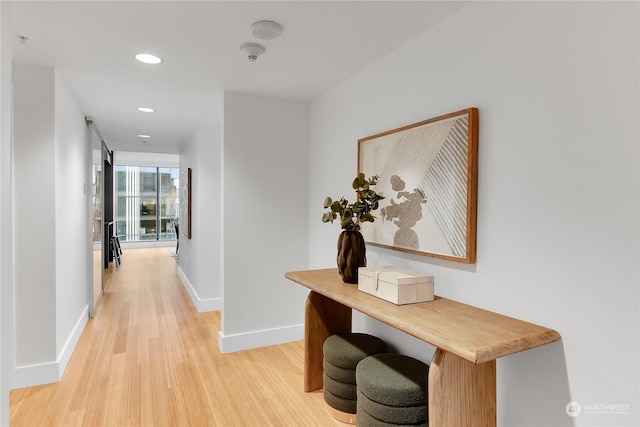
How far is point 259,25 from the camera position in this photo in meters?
1.96

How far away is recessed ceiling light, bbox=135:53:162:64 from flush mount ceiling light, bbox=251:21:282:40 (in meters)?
0.82

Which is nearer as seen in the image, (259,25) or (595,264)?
(595,264)

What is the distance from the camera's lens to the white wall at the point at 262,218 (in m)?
3.23

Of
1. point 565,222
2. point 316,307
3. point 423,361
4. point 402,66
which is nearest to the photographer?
point 565,222

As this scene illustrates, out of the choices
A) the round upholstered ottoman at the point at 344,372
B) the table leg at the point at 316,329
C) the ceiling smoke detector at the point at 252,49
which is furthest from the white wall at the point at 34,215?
the round upholstered ottoman at the point at 344,372

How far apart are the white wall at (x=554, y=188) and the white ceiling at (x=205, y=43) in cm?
39

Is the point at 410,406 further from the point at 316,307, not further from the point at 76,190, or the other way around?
the point at 76,190

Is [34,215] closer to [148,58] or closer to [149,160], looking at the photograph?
[148,58]

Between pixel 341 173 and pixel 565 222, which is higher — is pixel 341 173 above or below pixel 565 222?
above

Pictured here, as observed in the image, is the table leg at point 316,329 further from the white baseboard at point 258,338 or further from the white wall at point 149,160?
the white wall at point 149,160

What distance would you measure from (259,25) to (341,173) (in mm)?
1329

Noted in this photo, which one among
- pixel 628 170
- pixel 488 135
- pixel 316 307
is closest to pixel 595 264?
pixel 628 170

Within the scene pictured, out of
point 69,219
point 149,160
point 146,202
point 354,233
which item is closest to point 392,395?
point 354,233

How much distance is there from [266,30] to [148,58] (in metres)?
0.96
